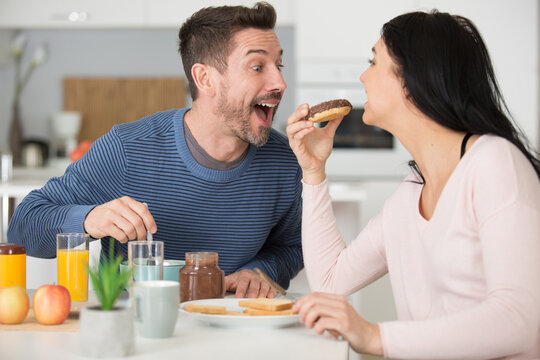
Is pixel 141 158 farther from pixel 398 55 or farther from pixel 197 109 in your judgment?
pixel 398 55

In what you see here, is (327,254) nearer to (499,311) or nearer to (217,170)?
(217,170)

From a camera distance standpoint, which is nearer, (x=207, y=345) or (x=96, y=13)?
(x=207, y=345)

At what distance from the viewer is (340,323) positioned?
1094 millimetres

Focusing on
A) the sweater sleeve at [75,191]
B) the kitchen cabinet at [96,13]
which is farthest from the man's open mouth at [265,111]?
the kitchen cabinet at [96,13]

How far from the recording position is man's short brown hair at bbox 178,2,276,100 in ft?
6.04

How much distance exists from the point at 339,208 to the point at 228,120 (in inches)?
44.1

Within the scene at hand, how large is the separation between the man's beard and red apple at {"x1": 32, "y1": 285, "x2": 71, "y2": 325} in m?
0.74

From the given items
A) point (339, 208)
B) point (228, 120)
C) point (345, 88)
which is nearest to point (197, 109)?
point (228, 120)

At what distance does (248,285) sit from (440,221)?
0.47 m

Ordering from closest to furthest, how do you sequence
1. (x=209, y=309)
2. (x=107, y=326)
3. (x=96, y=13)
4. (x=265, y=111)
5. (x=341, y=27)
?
1. (x=107, y=326)
2. (x=209, y=309)
3. (x=265, y=111)
4. (x=341, y=27)
5. (x=96, y=13)

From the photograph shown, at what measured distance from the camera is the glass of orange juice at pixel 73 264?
1.39 m

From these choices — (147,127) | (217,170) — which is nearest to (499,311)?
(217,170)

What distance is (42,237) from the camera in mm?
1689

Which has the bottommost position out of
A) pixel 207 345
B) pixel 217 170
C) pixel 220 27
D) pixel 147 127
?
pixel 207 345
